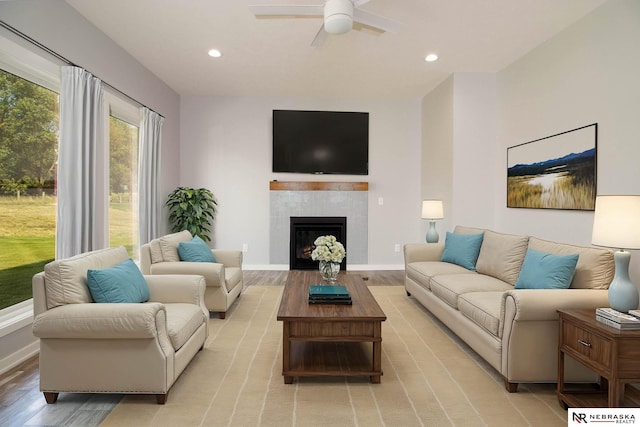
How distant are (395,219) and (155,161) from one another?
4059 mm

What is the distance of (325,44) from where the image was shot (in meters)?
4.30

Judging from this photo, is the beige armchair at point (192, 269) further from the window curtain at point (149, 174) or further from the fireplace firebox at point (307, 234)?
the fireplace firebox at point (307, 234)

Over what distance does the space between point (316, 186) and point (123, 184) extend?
9.85 feet

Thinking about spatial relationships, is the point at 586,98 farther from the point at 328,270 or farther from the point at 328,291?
the point at 328,291

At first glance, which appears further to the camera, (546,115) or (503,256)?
(546,115)

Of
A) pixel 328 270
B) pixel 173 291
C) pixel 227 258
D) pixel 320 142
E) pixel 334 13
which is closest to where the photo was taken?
pixel 334 13

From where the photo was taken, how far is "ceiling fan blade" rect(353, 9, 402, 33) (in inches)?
117

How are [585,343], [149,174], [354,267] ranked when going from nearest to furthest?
[585,343] → [149,174] → [354,267]

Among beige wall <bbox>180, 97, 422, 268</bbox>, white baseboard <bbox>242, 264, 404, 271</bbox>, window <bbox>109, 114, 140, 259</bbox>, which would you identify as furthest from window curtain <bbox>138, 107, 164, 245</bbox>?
white baseboard <bbox>242, 264, 404, 271</bbox>

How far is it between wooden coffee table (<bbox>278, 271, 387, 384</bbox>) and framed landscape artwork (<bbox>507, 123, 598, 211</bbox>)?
246cm

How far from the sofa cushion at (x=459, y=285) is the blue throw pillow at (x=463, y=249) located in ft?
1.13

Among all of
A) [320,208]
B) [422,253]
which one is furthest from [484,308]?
[320,208]

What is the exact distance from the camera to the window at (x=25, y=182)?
9.78 feet

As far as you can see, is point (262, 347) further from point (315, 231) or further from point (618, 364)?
point (315, 231)
